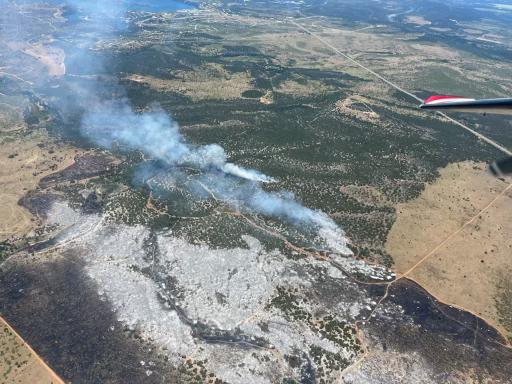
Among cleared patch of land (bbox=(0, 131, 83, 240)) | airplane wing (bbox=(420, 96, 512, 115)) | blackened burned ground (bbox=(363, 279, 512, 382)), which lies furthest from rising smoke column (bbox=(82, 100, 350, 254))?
airplane wing (bbox=(420, 96, 512, 115))

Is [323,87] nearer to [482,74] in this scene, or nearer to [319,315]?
[482,74]

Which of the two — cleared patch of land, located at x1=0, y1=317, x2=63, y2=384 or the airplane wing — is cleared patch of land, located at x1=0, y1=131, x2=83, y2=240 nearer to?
cleared patch of land, located at x1=0, y1=317, x2=63, y2=384

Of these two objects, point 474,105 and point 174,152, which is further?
point 174,152

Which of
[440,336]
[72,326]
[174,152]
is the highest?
[174,152]

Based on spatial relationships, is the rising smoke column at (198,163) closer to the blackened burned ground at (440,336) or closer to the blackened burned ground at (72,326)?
the blackened burned ground at (440,336)

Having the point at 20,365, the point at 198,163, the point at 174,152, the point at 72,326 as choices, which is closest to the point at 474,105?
the point at 72,326

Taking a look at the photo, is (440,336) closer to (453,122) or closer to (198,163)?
(198,163)
